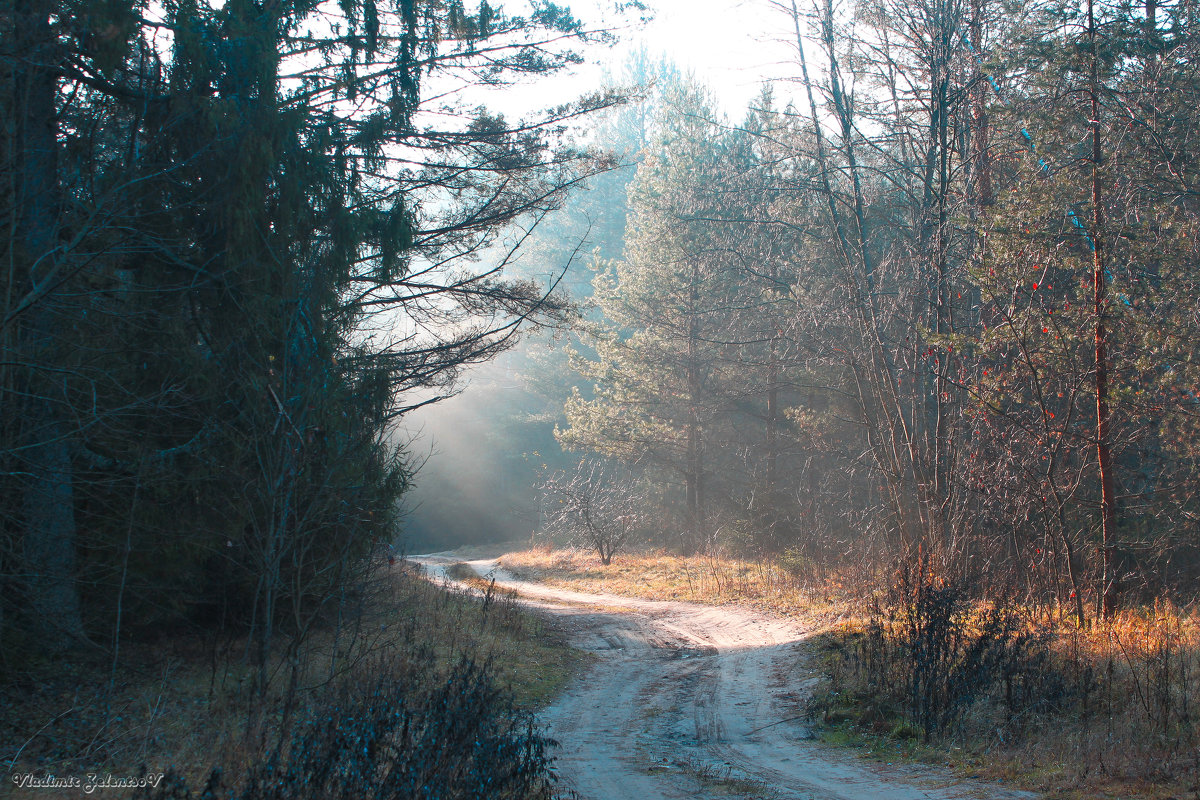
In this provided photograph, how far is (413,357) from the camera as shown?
10.0 meters

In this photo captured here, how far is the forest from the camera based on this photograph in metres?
5.80

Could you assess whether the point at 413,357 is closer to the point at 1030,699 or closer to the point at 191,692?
the point at 191,692

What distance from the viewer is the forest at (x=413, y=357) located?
19.0 ft

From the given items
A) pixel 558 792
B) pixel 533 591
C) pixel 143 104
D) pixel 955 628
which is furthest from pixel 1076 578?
pixel 533 591

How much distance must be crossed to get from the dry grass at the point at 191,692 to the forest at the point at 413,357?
0.16ft

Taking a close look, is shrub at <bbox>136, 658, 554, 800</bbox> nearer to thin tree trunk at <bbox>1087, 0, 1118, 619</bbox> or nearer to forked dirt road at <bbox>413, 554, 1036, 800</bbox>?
forked dirt road at <bbox>413, 554, 1036, 800</bbox>

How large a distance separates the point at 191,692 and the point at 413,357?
15.4 feet

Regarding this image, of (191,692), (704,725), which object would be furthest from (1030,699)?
(191,692)

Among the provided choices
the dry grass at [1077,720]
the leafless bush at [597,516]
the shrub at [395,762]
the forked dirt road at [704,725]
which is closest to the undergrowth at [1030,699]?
the dry grass at [1077,720]

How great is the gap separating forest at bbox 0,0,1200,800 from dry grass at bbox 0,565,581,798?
0.05 meters

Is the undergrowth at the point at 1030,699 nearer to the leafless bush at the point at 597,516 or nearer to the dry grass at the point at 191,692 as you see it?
the dry grass at the point at 191,692

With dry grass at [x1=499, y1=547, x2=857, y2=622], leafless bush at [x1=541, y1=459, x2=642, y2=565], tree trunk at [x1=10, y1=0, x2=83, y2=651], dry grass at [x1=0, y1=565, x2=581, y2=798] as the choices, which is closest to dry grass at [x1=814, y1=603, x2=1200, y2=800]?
dry grass at [x1=0, y1=565, x2=581, y2=798]

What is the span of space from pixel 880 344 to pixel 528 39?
22.6ft

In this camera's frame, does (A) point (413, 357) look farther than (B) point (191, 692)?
Yes
